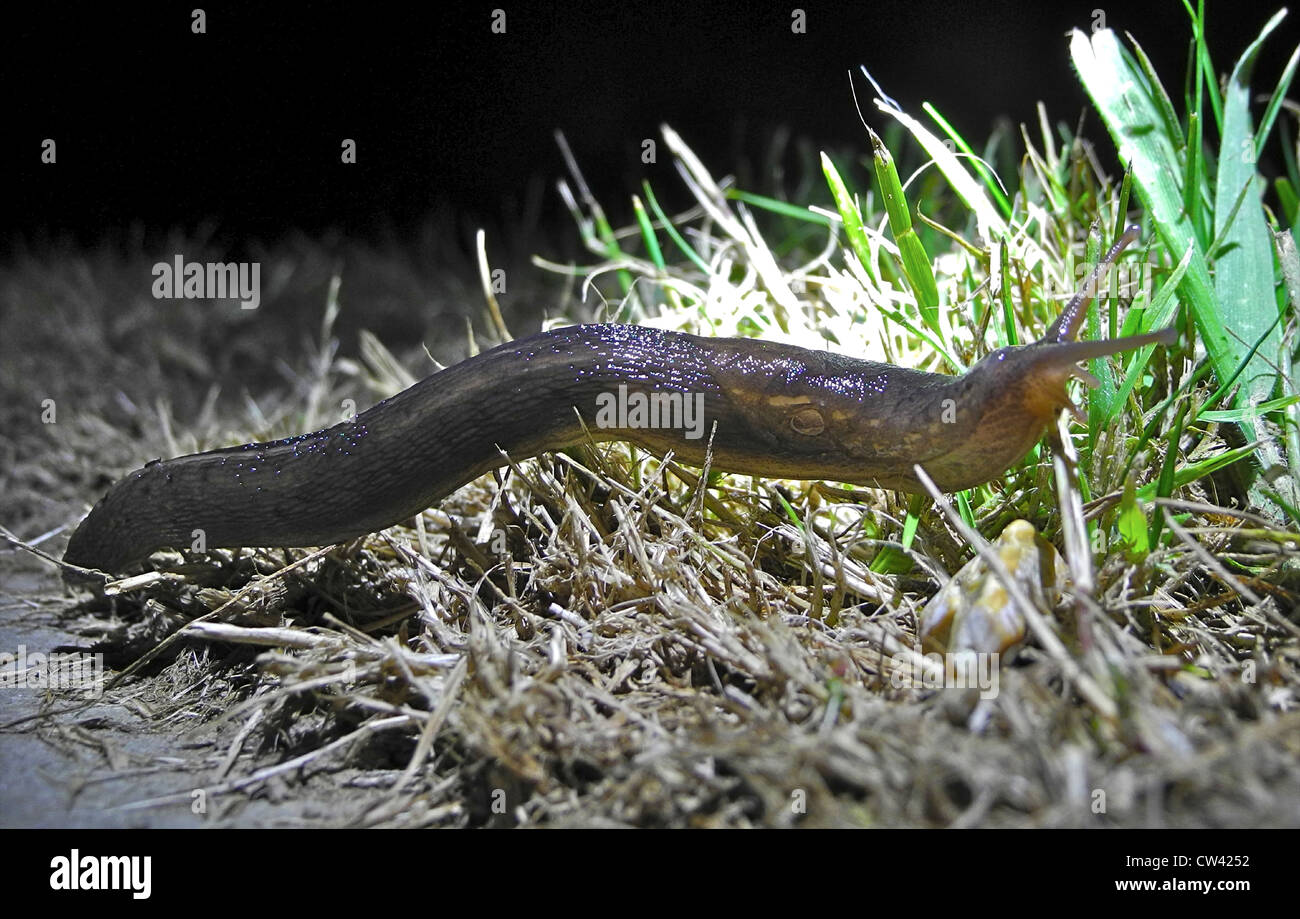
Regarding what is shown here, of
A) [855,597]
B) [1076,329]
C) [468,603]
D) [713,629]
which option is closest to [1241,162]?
[1076,329]

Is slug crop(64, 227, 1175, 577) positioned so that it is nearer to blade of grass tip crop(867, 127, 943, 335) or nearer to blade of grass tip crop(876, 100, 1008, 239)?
blade of grass tip crop(867, 127, 943, 335)

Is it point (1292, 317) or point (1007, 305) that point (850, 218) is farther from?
point (1292, 317)

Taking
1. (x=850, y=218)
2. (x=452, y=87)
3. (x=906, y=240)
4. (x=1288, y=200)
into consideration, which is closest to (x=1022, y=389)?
(x=906, y=240)

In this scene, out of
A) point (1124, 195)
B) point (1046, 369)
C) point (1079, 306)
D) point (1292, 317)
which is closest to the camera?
point (1046, 369)

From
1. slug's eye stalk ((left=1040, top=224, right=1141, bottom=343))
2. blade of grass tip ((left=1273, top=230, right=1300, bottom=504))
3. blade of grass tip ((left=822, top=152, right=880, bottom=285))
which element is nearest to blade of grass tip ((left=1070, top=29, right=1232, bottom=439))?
blade of grass tip ((left=1273, top=230, right=1300, bottom=504))

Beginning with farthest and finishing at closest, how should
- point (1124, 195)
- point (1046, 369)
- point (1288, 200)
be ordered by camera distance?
point (1288, 200), point (1124, 195), point (1046, 369)

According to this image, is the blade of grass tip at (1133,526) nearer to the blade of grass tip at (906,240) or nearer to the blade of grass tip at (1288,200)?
the blade of grass tip at (906,240)

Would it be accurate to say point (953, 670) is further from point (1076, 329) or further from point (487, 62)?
point (487, 62)
